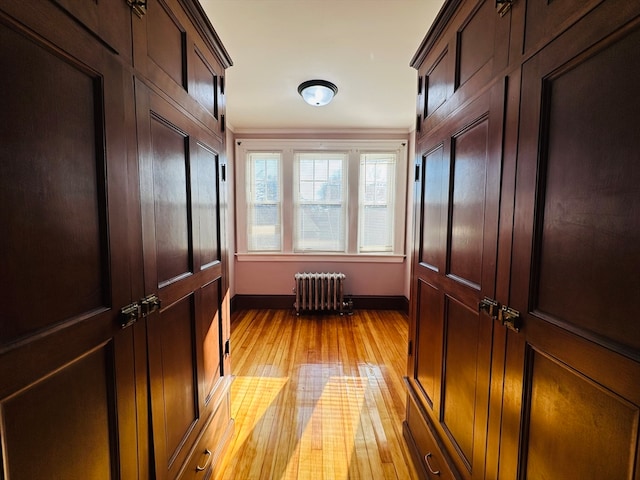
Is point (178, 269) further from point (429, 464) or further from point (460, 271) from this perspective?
point (429, 464)

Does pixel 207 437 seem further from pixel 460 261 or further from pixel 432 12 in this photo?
pixel 432 12

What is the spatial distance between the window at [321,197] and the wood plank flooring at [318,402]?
1.15 m

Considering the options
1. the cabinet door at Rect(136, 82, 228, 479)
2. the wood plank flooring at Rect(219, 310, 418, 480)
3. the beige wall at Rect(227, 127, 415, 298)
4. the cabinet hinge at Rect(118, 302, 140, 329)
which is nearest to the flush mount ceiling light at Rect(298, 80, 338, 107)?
the cabinet door at Rect(136, 82, 228, 479)

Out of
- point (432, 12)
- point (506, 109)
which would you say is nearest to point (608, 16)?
point (506, 109)

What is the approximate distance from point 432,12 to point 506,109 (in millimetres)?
1212

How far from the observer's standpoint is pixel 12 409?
541 millimetres

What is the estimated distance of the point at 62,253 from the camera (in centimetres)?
65

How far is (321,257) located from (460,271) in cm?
288

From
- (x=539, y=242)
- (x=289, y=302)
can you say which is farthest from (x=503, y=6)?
(x=289, y=302)

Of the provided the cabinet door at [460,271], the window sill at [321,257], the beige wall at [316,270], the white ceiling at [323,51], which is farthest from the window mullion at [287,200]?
the cabinet door at [460,271]

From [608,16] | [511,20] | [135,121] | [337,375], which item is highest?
[511,20]

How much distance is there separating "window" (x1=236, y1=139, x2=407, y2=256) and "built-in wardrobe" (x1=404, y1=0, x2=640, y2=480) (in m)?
2.55

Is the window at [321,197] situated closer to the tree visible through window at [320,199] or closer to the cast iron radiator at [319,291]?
the tree visible through window at [320,199]

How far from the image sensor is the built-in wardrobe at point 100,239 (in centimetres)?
56
